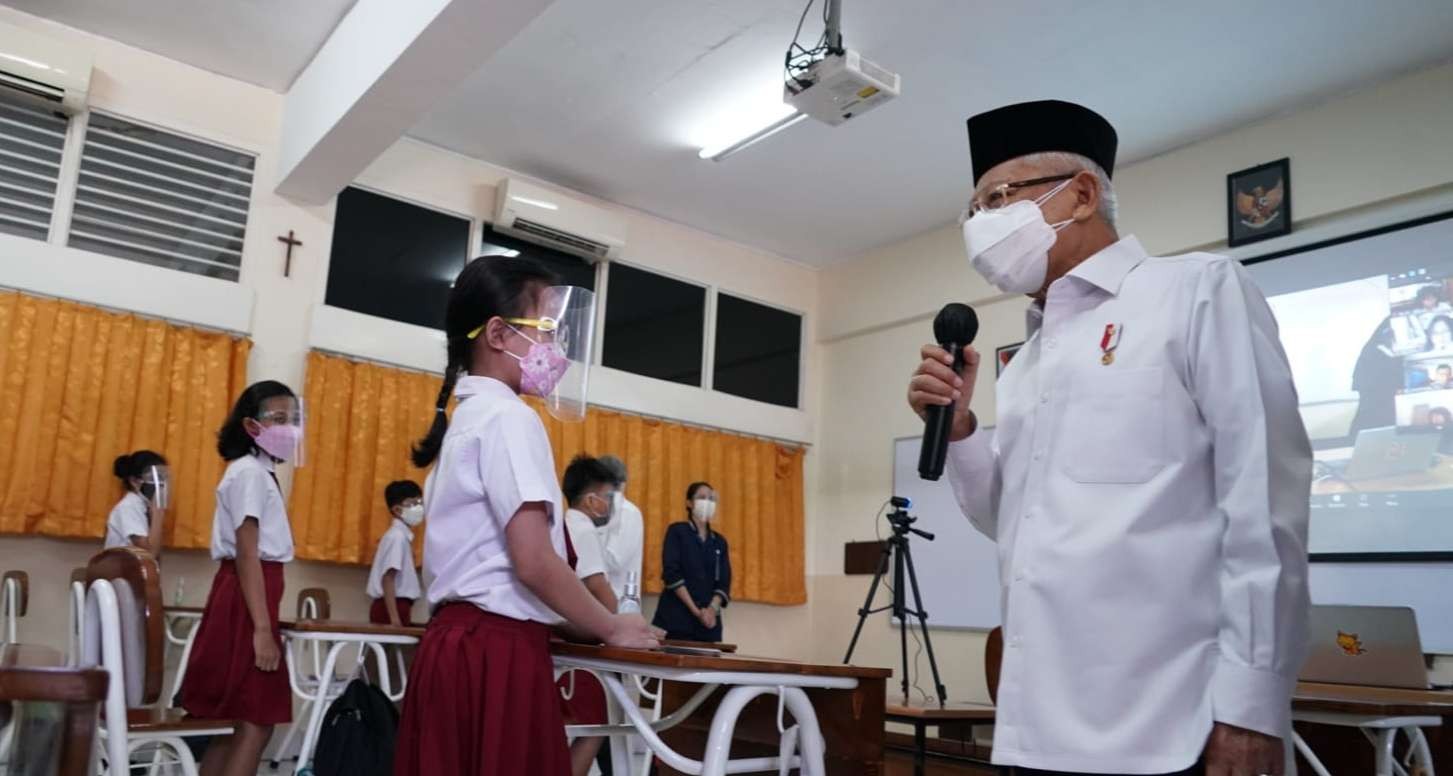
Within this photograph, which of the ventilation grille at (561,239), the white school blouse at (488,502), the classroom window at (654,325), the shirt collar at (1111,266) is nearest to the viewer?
the shirt collar at (1111,266)

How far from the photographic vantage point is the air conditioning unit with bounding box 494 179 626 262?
648 cm

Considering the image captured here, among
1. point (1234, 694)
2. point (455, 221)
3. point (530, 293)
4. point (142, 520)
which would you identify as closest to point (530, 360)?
point (530, 293)

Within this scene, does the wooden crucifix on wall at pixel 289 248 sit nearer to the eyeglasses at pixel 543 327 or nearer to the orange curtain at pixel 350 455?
the orange curtain at pixel 350 455

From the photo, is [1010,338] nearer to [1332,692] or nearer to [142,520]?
[1332,692]

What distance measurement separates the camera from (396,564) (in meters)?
5.55

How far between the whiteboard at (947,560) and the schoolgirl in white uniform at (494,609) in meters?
4.97

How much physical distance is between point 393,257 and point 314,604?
7.02 feet

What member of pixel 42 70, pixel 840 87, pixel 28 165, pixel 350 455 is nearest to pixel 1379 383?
pixel 840 87

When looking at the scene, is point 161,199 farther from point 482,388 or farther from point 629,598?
point 482,388

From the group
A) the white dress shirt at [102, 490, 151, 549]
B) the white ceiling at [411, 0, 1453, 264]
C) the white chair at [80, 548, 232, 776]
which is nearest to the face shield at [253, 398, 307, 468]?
the white chair at [80, 548, 232, 776]

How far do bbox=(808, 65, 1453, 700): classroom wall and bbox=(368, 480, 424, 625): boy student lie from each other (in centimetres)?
331

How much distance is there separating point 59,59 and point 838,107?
381 cm

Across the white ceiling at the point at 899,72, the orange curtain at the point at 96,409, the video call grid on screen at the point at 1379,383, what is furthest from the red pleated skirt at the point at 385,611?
the video call grid on screen at the point at 1379,383

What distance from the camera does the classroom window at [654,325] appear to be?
719 cm
